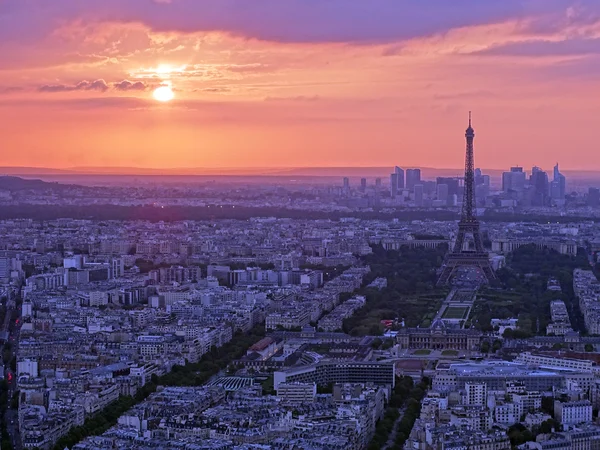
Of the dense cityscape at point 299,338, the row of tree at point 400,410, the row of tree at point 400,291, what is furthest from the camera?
the row of tree at point 400,291

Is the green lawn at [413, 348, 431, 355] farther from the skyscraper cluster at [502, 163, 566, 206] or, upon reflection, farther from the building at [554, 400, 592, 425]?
the skyscraper cluster at [502, 163, 566, 206]

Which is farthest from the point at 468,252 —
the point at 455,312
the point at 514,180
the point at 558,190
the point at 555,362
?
the point at 514,180

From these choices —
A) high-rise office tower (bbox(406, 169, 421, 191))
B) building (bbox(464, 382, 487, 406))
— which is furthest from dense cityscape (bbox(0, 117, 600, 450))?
high-rise office tower (bbox(406, 169, 421, 191))

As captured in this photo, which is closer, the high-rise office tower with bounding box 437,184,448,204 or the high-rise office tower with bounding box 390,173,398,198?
the high-rise office tower with bounding box 437,184,448,204

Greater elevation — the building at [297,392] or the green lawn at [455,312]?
the building at [297,392]

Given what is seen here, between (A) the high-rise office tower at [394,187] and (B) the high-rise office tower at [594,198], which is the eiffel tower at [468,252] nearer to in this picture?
(B) the high-rise office tower at [594,198]

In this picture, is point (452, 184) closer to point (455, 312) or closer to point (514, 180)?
point (514, 180)

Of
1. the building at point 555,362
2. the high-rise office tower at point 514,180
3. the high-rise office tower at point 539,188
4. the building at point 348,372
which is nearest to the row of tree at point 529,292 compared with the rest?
the building at point 555,362

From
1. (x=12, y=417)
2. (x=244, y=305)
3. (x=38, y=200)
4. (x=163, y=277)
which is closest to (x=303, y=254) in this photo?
(x=163, y=277)
